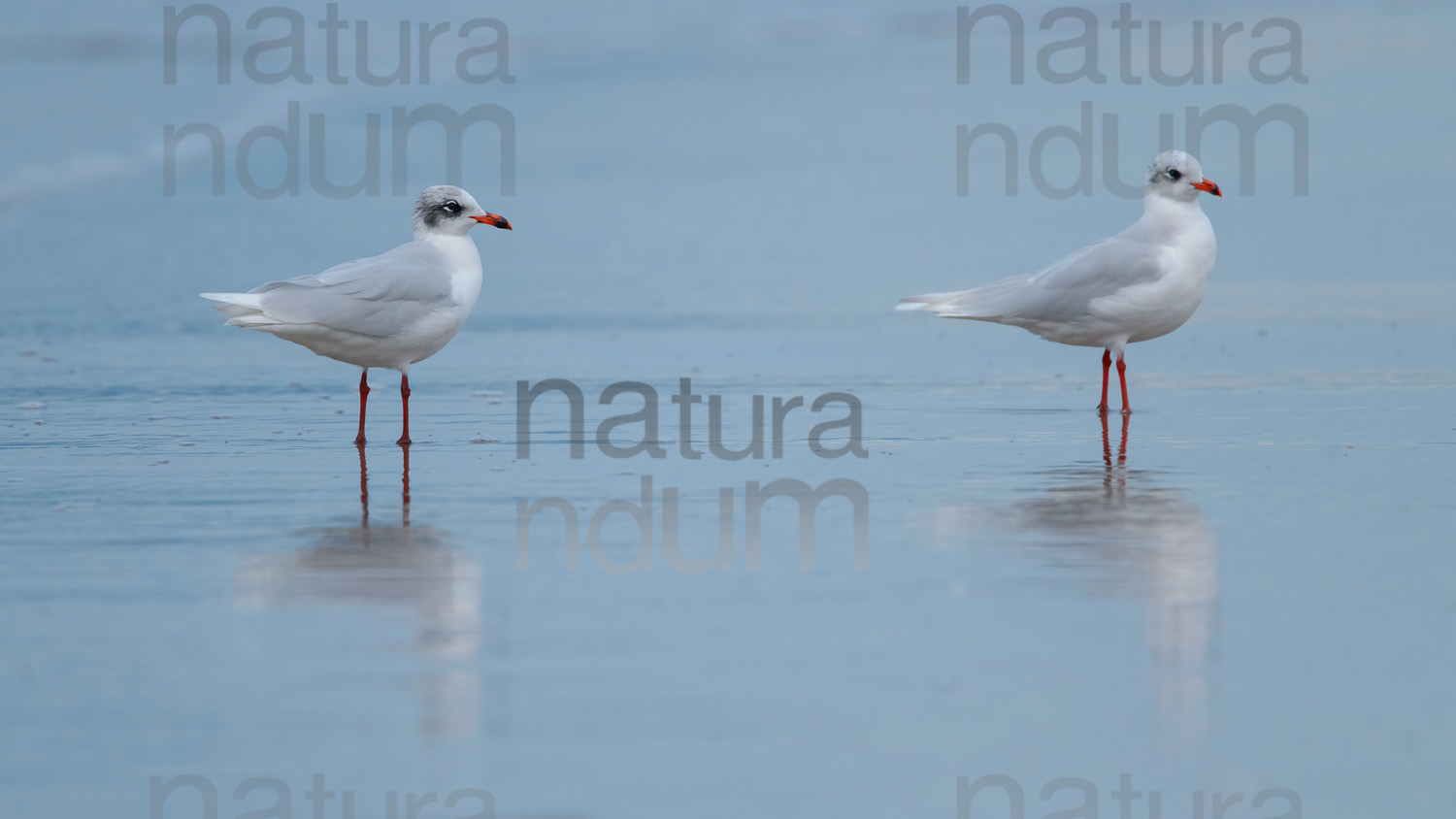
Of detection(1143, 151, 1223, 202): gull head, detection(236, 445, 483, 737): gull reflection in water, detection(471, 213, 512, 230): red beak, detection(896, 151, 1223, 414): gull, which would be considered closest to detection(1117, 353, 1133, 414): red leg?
detection(896, 151, 1223, 414): gull

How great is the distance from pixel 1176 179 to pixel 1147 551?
392cm

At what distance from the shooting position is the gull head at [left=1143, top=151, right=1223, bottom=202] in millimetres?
8656

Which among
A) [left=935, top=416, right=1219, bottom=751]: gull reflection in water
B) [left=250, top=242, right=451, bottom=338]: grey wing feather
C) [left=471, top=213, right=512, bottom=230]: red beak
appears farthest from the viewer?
[left=471, top=213, right=512, bottom=230]: red beak

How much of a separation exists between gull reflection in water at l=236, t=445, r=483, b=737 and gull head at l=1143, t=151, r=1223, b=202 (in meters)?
4.29

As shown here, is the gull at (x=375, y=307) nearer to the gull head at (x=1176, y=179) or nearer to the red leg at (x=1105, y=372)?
the red leg at (x=1105, y=372)

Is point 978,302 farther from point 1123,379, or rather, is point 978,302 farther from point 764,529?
point 764,529

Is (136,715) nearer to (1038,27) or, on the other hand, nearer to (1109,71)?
(1109,71)

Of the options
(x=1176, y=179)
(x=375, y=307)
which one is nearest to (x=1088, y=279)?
(x=1176, y=179)

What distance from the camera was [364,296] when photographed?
7.70 metres

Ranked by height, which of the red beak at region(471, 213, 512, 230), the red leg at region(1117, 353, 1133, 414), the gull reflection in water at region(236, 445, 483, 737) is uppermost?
the red beak at region(471, 213, 512, 230)

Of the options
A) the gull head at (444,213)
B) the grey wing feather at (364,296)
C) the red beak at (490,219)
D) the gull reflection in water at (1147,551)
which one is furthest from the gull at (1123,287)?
the grey wing feather at (364,296)

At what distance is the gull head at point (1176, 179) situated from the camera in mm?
8656

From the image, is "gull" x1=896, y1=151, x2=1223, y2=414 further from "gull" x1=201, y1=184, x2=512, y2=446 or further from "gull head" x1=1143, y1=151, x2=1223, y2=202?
"gull" x1=201, y1=184, x2=512, y2=446

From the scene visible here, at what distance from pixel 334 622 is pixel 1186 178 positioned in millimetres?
5332
